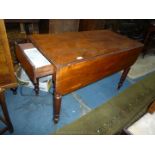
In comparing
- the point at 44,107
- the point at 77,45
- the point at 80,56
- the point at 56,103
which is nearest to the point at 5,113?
the point at 56,103

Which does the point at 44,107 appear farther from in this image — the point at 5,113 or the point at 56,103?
the point at 5,113

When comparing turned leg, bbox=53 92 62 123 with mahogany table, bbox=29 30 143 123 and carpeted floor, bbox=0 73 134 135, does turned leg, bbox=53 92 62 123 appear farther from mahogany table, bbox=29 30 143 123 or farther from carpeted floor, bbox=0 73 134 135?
carpeted floor, bbox=0 73 134 135

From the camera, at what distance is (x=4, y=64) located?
1.28m

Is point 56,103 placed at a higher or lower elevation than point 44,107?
higher

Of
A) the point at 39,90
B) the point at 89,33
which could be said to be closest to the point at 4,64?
the point at 39,90

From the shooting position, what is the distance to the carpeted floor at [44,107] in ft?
5.55

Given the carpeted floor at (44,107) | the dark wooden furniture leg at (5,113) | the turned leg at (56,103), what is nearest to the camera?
the dark wooden furniture leg at (5,113)

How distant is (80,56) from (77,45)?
26 cm

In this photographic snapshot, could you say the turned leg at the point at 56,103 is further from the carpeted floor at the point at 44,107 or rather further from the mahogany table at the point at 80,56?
the carpeted floor at the point at 44,107

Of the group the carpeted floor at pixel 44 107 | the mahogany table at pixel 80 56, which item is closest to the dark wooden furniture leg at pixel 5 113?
the carpeted floor at pixel 44 107

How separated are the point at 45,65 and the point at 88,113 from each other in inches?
39.3

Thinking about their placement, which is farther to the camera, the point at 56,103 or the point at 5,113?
the point at 56,103

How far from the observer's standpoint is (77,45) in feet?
5.16
